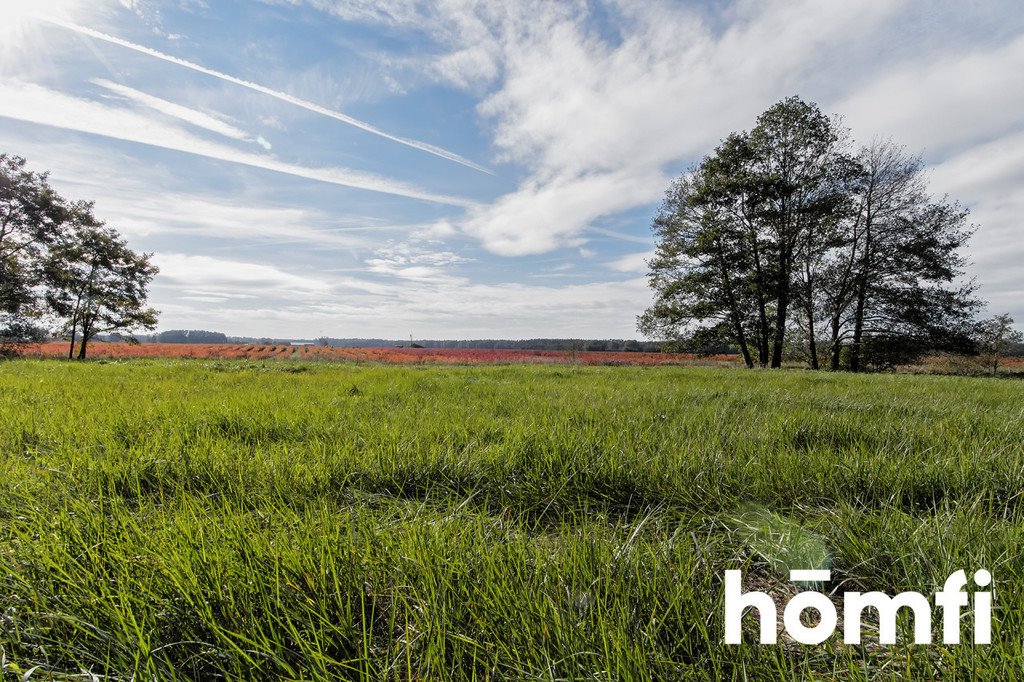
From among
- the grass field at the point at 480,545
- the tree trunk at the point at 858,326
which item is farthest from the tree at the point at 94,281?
the tree trunk at the point at 858,326

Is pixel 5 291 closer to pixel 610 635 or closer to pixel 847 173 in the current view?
pixel 610 635

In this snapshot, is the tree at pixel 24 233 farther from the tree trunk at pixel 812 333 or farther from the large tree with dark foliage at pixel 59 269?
the tree trunk at pixel 812 333

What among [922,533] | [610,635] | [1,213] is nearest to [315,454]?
[610,635]

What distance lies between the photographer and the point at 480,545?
1.54 metres

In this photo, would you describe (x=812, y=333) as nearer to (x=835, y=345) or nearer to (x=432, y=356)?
(x=835, y=345)

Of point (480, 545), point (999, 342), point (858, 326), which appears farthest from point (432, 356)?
point (999, 342)

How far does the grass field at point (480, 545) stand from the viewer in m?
1.04

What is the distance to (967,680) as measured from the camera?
919 millimetres

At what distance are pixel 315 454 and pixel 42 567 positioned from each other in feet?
4.48

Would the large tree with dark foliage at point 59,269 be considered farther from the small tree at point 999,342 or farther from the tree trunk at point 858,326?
the small tree at point 999,342

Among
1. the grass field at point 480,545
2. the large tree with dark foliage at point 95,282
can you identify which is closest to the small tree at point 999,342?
the grass field at point 480,545

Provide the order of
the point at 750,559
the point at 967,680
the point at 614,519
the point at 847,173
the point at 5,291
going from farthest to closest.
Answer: the point at 5,291 < the point at 847,173 < the point at 614,519 < the point at 750,559 < the point at 967,680

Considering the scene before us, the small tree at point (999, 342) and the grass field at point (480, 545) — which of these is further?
the small tree at point (999, 342)

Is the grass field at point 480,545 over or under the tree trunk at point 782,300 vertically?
under
